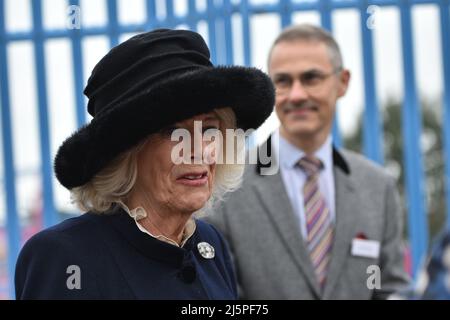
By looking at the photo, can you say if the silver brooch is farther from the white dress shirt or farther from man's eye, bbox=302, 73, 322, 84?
man's eye, bbox=302, 73, 322, 84

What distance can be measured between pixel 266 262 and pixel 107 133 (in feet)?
4.23

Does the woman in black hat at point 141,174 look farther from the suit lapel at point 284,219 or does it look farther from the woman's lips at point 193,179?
the suit lapel at point 284,219

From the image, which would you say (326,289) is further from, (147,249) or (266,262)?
(147,249)

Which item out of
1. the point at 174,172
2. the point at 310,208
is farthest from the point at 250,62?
the point at 174,172

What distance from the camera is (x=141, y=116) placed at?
6.01 feet

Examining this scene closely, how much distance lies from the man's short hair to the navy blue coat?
4.80 ft

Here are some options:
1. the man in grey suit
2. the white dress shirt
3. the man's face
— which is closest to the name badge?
the man in grey suit

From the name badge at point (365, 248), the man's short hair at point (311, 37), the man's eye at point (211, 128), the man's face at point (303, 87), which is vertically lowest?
the name badge at point (365, 248)

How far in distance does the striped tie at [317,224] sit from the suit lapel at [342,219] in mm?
32

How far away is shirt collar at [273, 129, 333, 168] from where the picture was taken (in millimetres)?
3189

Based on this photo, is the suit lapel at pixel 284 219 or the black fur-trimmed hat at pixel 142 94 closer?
the black fur-trimmed hat at pixel 142 94

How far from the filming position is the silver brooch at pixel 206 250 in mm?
2119

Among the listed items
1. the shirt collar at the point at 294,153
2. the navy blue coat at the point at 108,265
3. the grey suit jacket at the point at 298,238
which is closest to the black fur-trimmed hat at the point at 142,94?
the navy blue coat at the point at 108,265
